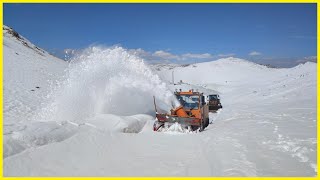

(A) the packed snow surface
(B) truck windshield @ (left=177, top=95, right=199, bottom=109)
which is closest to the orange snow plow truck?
(B) truck windshield @ (left=177, top=95, right=199, bottom=109)

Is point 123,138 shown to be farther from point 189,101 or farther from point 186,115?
point 189,101

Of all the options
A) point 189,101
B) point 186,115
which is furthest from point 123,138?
point 189,101

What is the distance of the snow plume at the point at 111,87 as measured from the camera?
16.0 m

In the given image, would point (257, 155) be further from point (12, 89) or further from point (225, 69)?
point (225, 69)

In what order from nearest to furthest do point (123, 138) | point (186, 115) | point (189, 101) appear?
point (123, 138), point (186, 115), point (189, 101)

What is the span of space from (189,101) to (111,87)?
4837mm

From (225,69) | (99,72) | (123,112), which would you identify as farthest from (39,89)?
(225,69)

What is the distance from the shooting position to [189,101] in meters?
15.3

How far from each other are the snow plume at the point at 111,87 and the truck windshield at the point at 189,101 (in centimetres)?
32

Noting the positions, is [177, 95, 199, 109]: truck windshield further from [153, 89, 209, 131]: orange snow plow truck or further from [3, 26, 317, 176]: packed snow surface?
[3, 26, 317, 176]: packed snow surface

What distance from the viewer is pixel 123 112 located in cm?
1658

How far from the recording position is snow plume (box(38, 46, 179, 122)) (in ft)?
52.5

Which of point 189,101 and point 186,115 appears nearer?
point 186,115

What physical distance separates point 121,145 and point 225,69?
293ft
